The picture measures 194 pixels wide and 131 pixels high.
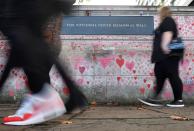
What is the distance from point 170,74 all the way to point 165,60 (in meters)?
0.26

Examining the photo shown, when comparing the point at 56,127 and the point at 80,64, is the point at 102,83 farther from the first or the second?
the point at 56,127

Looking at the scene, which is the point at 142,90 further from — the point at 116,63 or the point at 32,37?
the point at 32,37

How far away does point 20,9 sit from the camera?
262 centimetres

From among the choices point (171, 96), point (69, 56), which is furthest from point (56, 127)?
point (171, 96)


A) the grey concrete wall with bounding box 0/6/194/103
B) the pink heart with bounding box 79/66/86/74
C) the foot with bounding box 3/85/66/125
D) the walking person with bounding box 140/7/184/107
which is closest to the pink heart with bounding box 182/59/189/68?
the grey concrete wall with bounding box 0/6/194/103

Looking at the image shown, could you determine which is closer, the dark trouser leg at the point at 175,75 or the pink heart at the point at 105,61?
the dark trouser leg at the point at 175,75

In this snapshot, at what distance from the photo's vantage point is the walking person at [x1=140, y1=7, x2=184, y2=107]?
7.49m

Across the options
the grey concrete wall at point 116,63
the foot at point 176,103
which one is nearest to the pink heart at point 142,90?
the grey concrete wall at point 116,63

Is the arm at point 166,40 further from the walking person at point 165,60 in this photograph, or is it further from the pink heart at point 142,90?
the pink heart at point 142,90

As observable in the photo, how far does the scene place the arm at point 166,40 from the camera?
7406 mm

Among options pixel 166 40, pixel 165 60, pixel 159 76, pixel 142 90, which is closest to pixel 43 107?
pixel 166 40

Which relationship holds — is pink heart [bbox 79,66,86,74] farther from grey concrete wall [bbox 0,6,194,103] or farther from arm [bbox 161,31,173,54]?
arm [bbox 161,31,173,54]

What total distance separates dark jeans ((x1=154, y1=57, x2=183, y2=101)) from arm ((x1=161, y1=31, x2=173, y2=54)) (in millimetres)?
237

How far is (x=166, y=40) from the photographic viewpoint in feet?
24.5
